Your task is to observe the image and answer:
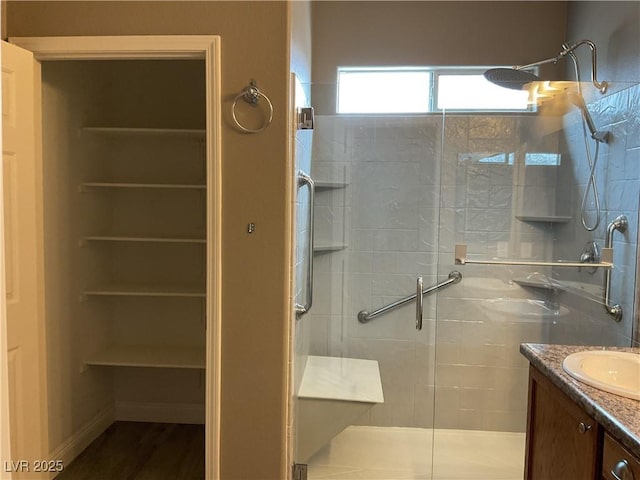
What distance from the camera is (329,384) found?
258cm

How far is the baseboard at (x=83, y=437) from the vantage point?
240cm

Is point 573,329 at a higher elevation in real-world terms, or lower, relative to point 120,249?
lower

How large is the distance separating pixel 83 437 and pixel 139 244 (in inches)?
45.4

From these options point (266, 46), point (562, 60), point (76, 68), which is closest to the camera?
point (266, 46)

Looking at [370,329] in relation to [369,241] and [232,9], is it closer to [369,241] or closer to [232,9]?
[369,241]

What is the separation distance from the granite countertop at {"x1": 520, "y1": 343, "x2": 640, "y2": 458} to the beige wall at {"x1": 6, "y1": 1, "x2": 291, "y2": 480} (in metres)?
1.04

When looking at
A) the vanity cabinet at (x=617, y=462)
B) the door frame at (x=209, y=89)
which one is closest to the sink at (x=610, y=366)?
the vanity cabinet at (x=617, y=462)

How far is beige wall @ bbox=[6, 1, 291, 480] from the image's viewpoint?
192cm

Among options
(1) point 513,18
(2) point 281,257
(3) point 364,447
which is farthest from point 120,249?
(1) point 513,18

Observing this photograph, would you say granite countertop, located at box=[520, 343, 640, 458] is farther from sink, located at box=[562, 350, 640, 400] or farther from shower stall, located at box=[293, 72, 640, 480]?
shower stall, located at box=[293, 72, 640, 480]

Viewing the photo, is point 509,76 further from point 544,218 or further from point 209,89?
point 209,89

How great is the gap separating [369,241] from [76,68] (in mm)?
1916

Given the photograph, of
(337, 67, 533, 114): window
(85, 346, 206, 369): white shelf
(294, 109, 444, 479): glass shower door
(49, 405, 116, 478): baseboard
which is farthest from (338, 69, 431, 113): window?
(49, 405, 116, 478): baseboard

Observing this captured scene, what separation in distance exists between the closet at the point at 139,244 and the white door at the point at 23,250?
1.50 ft
